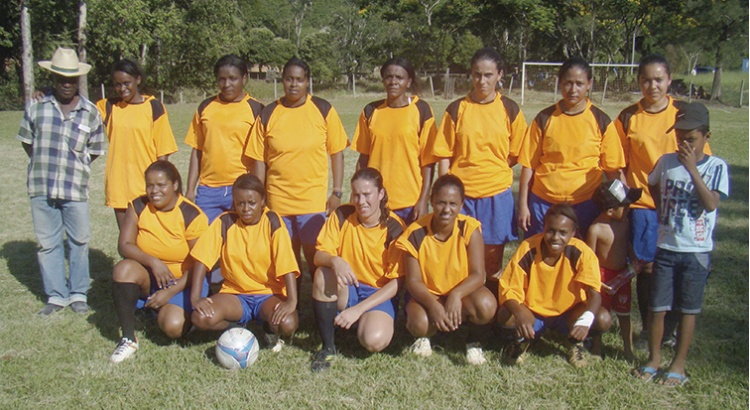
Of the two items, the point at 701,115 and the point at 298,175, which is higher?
the point at 701,115

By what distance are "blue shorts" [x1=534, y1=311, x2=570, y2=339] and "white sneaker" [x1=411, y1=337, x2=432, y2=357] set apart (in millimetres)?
714

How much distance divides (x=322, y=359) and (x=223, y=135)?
183 centimetres

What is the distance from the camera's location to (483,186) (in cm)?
443

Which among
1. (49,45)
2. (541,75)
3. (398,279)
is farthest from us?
(541,75)

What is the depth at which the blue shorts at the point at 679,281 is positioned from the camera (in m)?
3.72

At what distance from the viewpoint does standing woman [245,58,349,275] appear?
4609 millimetres

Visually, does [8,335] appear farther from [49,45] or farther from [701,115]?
[49,45]

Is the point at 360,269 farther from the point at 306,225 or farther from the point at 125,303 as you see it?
the point at 125,303

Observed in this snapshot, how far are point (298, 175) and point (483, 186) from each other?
52.5 inches

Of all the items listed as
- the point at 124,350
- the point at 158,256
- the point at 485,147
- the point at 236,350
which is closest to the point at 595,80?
the point at 485,147

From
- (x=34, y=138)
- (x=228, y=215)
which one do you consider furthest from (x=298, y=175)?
(x=34, y=138)

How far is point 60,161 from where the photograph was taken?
485 cm

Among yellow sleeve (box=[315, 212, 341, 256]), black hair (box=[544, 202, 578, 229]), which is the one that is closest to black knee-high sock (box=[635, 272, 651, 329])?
black hair (box=[544, 202, 578, 229])

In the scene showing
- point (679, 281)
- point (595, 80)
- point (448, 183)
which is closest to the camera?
point (679, 281)
